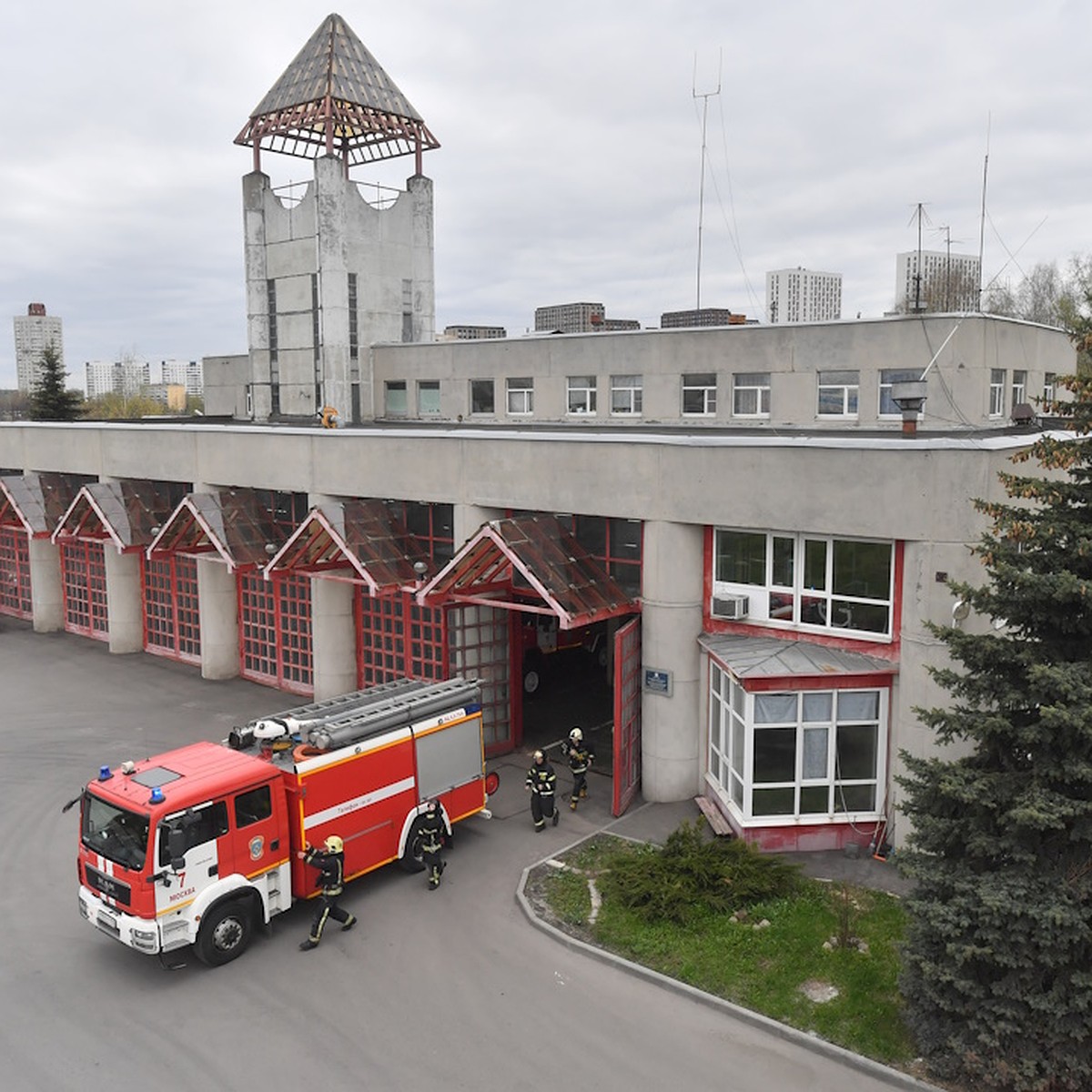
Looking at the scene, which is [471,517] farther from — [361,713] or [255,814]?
[255,814]

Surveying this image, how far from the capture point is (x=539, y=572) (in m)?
16.3

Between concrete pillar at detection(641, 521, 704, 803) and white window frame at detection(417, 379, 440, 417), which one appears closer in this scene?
concrete pillar at detection(641, 521, 704, 803)

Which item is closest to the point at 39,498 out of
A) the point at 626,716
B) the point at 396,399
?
the point at 396,399

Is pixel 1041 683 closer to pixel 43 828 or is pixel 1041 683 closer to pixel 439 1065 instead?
pixel 439 1065

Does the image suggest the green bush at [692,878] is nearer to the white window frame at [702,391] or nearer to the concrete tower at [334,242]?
the white window frame at [702,391]

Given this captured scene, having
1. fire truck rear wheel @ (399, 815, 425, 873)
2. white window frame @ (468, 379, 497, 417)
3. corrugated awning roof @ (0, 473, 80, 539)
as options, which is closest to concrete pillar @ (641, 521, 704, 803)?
fire truck rear wheel @ (399, 815, 425, 873)

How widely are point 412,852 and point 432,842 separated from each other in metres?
0.58

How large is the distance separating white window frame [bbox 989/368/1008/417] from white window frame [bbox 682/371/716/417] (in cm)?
697

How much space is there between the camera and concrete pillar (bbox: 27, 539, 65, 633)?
99.5ft

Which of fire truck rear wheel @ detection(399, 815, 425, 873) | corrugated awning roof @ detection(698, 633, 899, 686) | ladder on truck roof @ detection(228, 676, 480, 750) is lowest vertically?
fire truck rear wheel @ detection(399, 815, 425, 873)

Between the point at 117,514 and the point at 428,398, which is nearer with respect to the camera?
the point at 117,514

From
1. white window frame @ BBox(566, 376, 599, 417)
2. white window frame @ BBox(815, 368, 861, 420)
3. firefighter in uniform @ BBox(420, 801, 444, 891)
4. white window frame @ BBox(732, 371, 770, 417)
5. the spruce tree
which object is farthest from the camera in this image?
white window frame @ BBox(566, 376, 599, 417)

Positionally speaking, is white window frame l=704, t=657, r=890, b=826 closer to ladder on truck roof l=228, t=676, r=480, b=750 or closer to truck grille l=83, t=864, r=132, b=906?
ladder on truck roof l=228, t=676, r=480, b=750

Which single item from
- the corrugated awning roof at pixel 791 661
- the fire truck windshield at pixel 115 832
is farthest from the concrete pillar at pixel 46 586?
the corrugated awning roof at pixel 791 661
